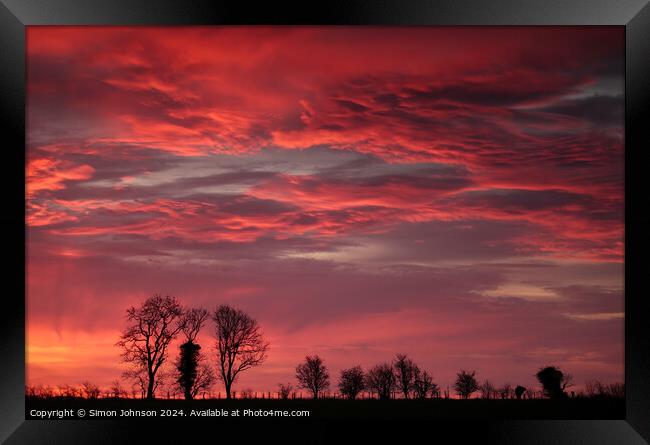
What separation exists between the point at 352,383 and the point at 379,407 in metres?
1.11

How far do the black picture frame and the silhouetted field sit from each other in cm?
18

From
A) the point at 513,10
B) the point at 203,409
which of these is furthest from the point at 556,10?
the point at 203,409

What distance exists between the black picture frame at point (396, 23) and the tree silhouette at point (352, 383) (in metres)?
1.17

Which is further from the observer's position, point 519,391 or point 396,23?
point 519,391

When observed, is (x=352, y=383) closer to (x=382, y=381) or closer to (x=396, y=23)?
(x=382, y=381)

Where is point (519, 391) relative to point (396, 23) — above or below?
below

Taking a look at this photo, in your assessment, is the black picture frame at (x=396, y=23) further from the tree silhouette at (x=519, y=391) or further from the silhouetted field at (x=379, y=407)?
the tree silhouette at (x=519, y=391)

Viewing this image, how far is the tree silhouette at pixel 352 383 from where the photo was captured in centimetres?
955

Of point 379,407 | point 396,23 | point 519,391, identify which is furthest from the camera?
point 519,391

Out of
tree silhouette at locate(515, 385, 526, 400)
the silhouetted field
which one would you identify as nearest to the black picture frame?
the silhouetted field

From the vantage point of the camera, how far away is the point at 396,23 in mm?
8602

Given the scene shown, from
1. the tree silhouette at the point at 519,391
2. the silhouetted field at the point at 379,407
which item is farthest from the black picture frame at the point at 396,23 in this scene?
the tree silhouette at the point at 519,391

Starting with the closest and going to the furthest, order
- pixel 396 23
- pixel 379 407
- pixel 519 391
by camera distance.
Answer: pixel 396 23 < pixel 379 407 < pixel 519 391

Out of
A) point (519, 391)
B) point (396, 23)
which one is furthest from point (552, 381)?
point (396, 23)
